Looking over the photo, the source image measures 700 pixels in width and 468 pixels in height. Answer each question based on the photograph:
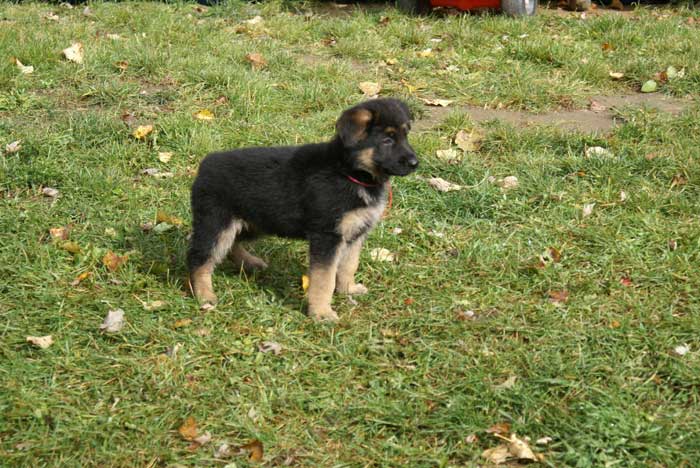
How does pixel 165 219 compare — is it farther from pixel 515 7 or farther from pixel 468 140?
pixel 515 7

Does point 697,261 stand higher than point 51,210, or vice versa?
point 697,261

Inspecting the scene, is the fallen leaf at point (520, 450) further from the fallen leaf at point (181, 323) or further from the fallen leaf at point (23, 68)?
the fallen leaf at point (23, 68)

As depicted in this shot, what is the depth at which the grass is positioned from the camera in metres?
3.99

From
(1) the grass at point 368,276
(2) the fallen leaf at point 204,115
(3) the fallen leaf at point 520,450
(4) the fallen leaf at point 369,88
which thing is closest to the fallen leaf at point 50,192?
(1) the grass at point 368,276

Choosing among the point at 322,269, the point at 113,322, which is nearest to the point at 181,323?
the point at 113,322

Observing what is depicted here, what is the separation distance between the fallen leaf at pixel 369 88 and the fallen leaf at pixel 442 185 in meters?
1.78

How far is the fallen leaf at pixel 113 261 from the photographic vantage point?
5324 mm

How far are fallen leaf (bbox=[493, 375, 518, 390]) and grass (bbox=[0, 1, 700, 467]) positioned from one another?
2cm

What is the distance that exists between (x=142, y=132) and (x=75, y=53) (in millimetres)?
1884

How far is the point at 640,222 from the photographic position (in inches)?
226

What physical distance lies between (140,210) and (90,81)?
247cm

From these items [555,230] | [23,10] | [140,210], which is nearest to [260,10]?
[23,10]

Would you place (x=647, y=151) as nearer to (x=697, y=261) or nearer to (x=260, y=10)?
(x=697, y=261)

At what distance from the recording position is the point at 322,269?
4758 mm
